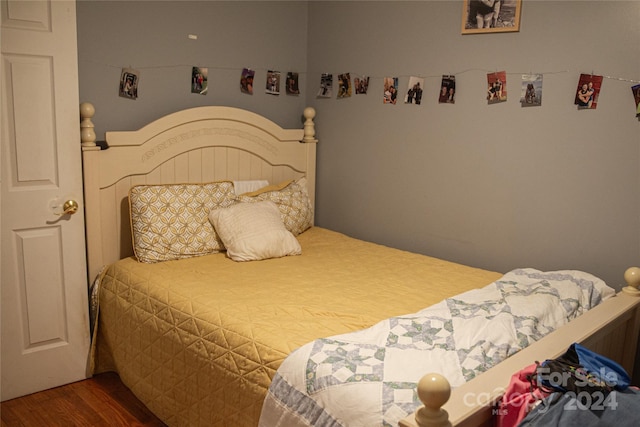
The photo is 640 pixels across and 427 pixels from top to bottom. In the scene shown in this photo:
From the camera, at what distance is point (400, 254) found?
3.07m

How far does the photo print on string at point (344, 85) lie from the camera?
11.5 ft

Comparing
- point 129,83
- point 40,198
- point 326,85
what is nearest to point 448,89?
point 326,85

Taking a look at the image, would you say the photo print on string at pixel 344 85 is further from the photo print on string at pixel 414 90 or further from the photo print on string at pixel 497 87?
the photo print on string at pixel 497 87

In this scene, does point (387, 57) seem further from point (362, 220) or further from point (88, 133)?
point (88, 133)

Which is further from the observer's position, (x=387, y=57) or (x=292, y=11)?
(x=292, y=11)

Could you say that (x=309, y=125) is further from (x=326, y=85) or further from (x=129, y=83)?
(x=129, y=83)

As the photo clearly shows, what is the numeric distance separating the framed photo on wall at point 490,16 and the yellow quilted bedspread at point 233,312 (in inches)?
45.9

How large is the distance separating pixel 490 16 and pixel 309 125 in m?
1.28

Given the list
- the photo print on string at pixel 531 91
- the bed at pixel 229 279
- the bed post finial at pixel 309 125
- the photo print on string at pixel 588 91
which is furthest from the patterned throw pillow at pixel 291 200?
the photo print on string at pixel 588 91

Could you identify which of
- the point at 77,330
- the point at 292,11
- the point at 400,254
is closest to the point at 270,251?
the point at 400,254

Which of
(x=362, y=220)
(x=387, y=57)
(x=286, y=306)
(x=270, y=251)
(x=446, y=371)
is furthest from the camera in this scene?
(x=362, y=220)

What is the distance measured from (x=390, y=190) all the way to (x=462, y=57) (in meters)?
0.84

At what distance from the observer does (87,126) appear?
2.71 m

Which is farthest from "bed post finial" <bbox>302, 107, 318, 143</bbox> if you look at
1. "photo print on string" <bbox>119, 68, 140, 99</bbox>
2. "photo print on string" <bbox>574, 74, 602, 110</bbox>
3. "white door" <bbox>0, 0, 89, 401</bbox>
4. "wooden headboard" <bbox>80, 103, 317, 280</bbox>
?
"photo print on string" <bbox>574, 74, 602, 110</bbox>
